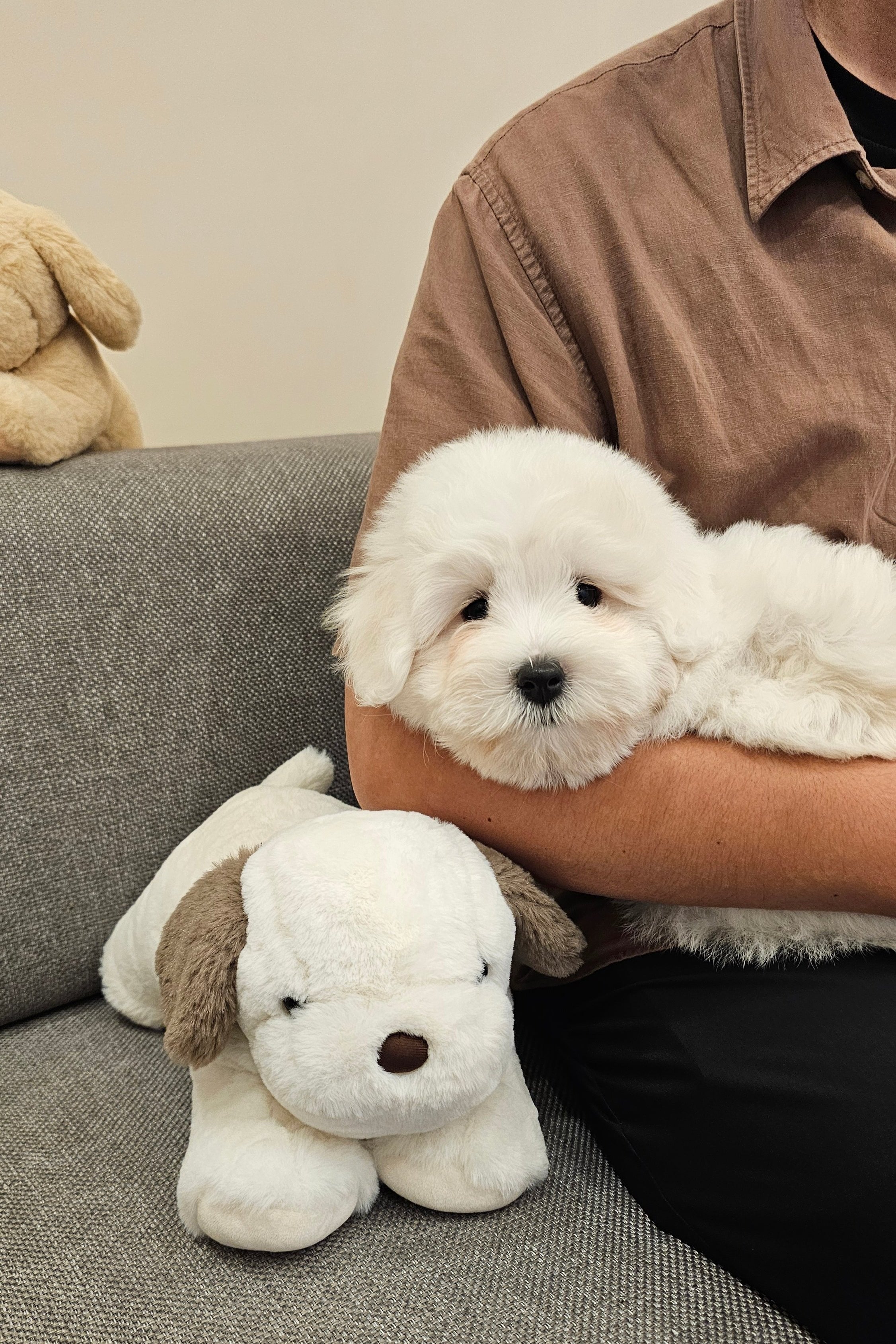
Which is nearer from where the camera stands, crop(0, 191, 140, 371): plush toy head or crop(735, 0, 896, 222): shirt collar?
crop(735, 0, 896, 222): shirt collar

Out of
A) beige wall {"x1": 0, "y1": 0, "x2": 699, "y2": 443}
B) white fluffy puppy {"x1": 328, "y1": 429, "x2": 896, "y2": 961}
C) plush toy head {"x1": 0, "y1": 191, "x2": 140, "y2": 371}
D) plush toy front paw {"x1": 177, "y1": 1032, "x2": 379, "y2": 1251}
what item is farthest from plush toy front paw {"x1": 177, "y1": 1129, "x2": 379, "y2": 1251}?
beige wall {"x1": 0, "y1": 0, "x2": 699, "y2": 443}

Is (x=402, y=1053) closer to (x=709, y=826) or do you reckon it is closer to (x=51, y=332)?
(x=709, y=826)

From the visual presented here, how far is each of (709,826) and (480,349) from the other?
53 cm

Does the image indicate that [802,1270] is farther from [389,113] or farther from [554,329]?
[389,113]

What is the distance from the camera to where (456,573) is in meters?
0.77

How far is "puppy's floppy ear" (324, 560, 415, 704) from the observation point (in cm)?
79

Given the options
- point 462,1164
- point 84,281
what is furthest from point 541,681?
point 84,281

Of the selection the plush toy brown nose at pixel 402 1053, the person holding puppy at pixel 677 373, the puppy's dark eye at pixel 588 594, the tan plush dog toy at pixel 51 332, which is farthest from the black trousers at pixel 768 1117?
the tan plush dog toy at pixel 51 332

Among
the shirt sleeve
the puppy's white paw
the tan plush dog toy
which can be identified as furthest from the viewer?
the tan plush dog toy

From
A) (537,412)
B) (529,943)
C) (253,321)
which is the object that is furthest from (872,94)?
(253,321)

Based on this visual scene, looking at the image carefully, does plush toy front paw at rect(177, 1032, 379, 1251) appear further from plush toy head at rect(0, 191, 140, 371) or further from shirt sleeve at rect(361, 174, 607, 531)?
plush toy head at rect(0, 191, 140, 371)

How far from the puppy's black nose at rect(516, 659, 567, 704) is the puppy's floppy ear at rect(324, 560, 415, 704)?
0.39ft

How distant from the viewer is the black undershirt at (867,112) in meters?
0.98

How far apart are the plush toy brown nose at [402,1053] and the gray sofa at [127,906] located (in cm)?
19
